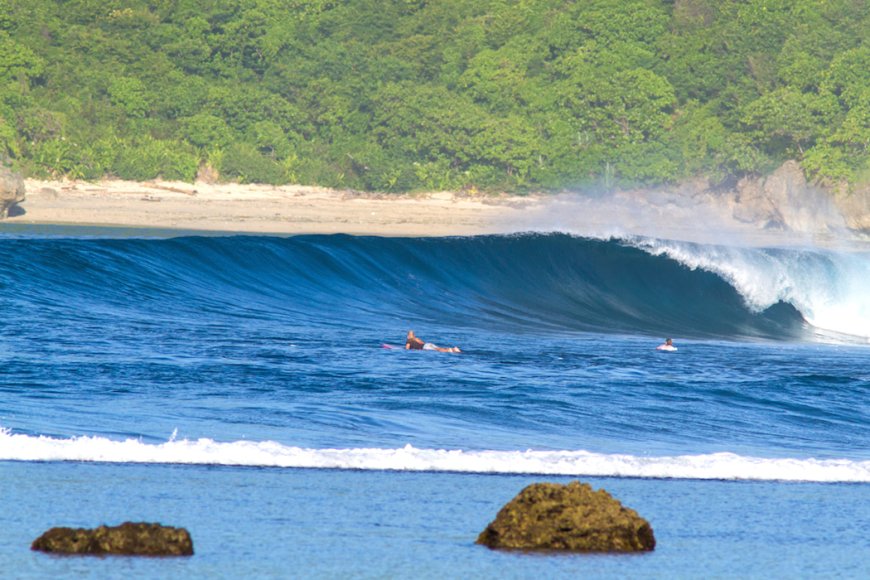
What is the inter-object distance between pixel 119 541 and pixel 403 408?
194 inches

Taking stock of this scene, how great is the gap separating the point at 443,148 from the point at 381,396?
107 ft

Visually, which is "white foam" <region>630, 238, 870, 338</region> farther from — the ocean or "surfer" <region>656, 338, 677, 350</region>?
"surfer" <region>656, 338, 677, 350</region>

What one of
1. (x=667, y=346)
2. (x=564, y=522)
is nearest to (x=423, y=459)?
(x=564, y=522)

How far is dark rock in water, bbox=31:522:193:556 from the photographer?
6098 millimetres

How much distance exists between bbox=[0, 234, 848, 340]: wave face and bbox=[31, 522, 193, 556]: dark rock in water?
1039 centimetres

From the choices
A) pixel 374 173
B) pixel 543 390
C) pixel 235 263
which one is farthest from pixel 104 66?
pixel 543 390

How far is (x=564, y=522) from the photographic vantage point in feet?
21.3

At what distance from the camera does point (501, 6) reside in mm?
50688

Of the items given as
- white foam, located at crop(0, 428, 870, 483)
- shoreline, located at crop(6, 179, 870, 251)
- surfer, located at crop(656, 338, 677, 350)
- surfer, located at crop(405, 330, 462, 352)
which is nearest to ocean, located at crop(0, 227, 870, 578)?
white foam, located at crop(0, 428, 870, 483)

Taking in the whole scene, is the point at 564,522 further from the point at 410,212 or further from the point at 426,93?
the point at 426,93

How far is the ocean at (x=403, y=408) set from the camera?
677 cm

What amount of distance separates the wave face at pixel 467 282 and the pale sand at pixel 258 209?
843 centimetres

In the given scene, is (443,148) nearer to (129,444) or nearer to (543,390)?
(543,390)

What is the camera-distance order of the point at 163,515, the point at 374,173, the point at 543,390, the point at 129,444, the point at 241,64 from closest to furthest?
the point at 163,515, the point at 129,444, the point at 543,390, the point at 374,173, the point at 241,64
